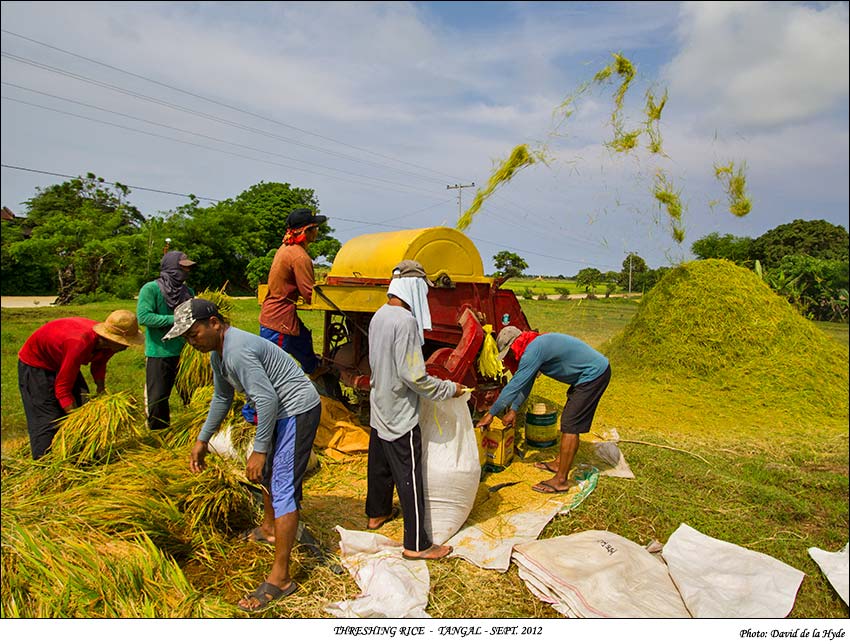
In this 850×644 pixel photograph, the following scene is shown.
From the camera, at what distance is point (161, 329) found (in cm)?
421

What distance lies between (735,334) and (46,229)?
20400 mm

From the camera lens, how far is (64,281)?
17.8 m

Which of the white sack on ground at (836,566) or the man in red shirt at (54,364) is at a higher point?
the man in red shirt at (54,364)

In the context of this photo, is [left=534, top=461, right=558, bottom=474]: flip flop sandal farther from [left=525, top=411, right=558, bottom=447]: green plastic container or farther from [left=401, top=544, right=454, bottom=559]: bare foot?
[left=401, top=544, right=454, bottom=559]: bare foot

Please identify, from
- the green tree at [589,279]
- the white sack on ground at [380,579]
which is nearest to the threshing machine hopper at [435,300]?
the white sack on ground at [380,579]

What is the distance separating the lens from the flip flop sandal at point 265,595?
244 cm

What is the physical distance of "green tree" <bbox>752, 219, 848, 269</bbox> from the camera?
23533 millimetres

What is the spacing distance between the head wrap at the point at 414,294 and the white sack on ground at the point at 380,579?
4.03 ft

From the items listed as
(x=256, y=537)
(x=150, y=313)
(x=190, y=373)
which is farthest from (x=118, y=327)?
(x=256, y=537)

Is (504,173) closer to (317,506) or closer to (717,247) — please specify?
(317,506)

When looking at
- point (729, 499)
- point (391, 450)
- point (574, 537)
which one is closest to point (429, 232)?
point (391, 450)

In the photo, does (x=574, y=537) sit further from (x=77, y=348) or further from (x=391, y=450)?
(x=77, y=348)

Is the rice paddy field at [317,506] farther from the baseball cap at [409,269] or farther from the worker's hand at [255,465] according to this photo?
the baseball cap at [409,269]

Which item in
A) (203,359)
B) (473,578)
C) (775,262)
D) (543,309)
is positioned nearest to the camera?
(473,578)
